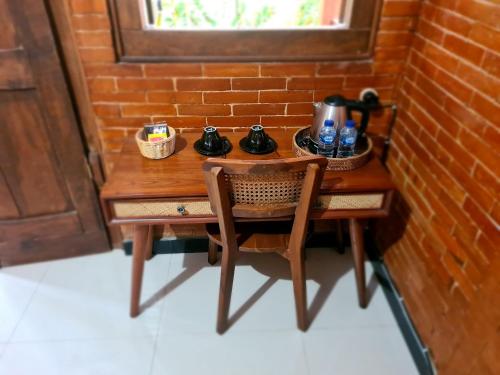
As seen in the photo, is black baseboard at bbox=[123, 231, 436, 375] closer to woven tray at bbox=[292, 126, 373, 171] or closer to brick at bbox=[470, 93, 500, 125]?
woven tray at bbox=[292, 126, 373, 171]

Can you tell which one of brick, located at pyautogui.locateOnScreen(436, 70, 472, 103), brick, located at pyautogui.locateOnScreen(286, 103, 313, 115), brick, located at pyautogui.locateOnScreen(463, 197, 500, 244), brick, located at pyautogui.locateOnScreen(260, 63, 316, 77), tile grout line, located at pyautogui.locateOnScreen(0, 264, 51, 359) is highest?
brick, located at pyautogui.locateOnScreen(436, 70, 472, 103)

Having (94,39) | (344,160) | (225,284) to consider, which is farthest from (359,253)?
(94,39)

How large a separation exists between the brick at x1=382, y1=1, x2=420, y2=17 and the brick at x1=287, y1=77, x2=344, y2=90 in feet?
1.00

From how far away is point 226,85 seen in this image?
1610mm

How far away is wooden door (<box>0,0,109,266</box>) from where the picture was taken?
4.72 ft

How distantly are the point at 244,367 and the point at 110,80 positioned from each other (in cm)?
131

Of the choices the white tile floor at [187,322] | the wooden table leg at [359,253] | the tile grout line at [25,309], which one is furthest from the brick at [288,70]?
the tile grout line at [25,309]

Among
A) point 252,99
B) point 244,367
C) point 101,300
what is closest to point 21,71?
point 252,99

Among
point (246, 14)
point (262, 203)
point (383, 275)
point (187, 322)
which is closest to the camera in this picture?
point (262, 203)

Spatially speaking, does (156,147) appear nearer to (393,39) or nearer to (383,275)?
(393,39)

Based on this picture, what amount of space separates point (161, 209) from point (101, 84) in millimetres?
625

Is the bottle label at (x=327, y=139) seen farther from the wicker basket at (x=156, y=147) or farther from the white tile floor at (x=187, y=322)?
the white tile floor at (x=187, y=322)

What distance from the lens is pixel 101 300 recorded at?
180 cm

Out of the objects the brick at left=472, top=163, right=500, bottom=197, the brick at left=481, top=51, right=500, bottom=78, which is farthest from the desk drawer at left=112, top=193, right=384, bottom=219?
the brick at left=481, top=51, right=500, bottom=78
